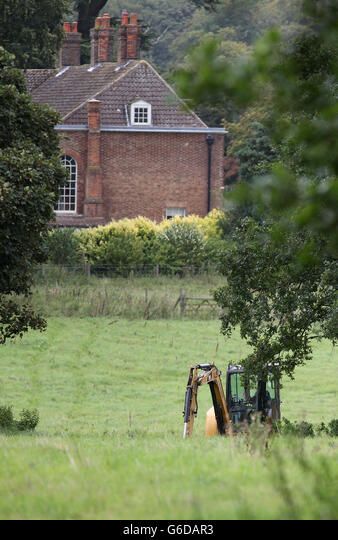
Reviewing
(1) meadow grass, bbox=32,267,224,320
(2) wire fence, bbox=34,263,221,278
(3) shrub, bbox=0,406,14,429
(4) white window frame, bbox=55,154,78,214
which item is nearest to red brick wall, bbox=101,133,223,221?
(4) white window frame, bbox=55,154,78,214

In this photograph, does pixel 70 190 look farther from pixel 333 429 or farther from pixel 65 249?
pixel 333 429

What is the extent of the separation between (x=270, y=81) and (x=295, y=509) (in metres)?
2.78

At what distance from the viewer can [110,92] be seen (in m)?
69.5

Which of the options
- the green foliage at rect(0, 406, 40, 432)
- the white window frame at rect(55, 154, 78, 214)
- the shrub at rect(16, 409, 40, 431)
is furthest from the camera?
the white window frame at rect(55, 154, 78, 214)

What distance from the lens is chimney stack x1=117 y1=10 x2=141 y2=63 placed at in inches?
2692

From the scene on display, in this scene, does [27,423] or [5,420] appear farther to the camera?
[27,423]

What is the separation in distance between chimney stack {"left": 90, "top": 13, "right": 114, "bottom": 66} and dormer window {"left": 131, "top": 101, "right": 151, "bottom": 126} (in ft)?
15.4

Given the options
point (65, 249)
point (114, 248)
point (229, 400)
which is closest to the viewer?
point (229, 400)

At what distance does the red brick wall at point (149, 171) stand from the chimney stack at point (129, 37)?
6092 millimetres

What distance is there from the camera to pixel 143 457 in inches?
474

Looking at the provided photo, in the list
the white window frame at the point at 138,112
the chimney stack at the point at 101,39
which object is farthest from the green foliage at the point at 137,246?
the chimney stack at the point at 101,39

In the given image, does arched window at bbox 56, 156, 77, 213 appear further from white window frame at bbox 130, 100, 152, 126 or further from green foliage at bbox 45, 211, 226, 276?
green foliage at bbox 45, 211, 226, 276

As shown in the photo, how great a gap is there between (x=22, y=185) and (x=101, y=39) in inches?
1916

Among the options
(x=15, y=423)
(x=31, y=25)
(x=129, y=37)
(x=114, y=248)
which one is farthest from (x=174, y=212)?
(x=15, y=423)
